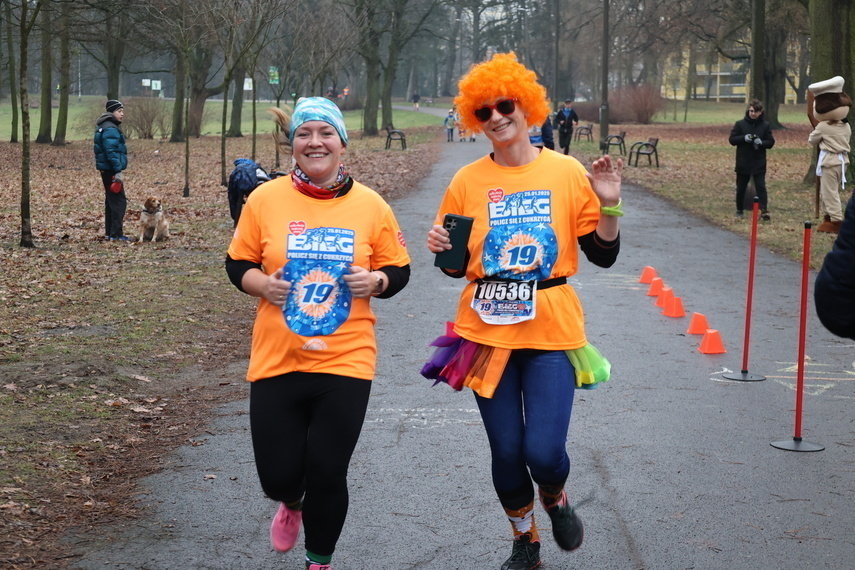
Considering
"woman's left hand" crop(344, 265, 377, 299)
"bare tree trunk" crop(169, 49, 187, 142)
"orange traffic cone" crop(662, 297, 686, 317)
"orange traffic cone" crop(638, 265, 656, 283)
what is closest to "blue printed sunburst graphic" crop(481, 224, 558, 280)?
"woman's left hand" crop(344, 265, 377, 299)

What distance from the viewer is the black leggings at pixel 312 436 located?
151 inches

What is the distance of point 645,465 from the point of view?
18.9 feet

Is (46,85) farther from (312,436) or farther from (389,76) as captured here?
(312,436)

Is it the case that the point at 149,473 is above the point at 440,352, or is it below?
below

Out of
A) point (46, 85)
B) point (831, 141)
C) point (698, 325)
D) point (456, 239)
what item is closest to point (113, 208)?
point (698, 325)

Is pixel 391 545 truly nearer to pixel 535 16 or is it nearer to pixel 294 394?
pixel 294 394

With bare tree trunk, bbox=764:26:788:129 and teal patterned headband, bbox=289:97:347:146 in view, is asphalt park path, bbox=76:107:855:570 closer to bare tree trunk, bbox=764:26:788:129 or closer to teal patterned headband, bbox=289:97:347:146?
teal patterned headband, bbox=289:97:347:146

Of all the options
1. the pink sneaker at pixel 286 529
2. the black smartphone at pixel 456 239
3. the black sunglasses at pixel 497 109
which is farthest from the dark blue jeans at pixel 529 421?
the black sunglasses at pixel 497 109

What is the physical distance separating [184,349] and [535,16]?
3514 inches

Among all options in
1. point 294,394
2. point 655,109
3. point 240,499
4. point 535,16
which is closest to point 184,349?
point 240,499

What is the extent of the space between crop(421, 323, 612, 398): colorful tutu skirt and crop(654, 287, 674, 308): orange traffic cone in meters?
6.47

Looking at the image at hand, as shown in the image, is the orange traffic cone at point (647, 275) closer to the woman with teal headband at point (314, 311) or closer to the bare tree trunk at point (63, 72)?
the woman with teal headband at point (314, 311)

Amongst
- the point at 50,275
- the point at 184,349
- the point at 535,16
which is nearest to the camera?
the point at 184,349

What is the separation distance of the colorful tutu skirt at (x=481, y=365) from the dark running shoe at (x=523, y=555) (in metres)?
0.66
